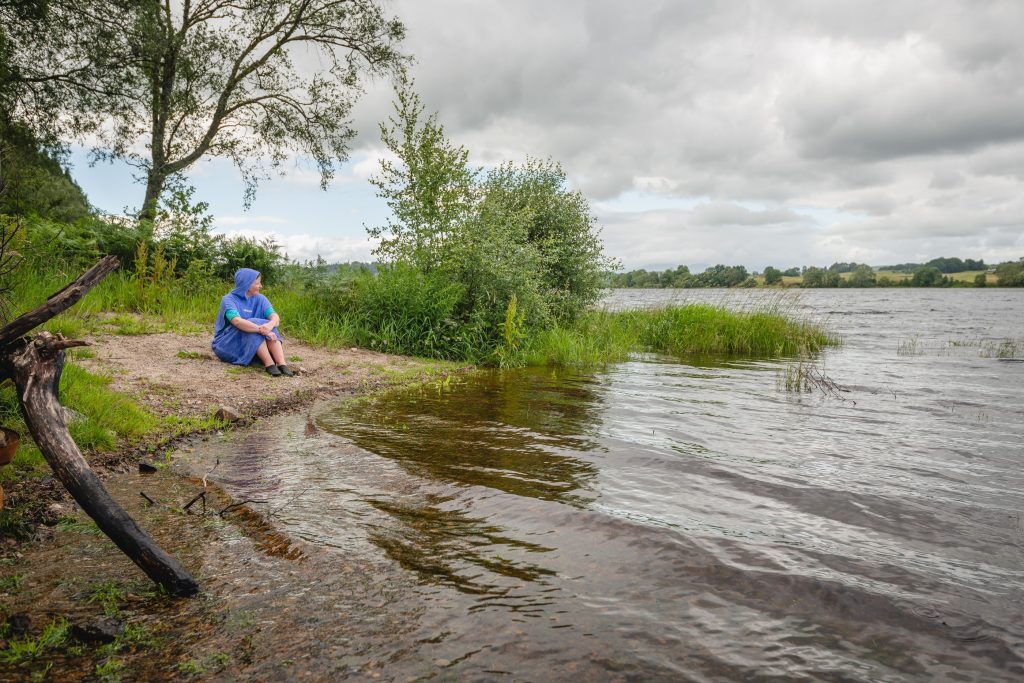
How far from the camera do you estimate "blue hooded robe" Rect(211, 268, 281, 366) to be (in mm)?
10086

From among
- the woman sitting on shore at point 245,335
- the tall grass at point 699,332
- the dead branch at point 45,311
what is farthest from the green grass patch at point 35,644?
the tall grass at point 699,332

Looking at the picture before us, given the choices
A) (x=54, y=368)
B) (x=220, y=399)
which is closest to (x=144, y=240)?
(x=220, y=399)

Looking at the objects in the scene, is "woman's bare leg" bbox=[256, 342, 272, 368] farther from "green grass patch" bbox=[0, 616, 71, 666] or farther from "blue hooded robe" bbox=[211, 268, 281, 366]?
"green grass patch" bbox=[0, 616, 71, 666]

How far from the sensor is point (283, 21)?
72.8 ft

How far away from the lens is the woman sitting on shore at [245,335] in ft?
32.7

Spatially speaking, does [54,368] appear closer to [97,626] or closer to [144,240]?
[97,626]

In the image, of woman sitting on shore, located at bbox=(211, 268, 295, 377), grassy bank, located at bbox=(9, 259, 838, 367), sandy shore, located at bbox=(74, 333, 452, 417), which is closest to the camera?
sandy shore, located at bbox=(74, 333, 452, 417)

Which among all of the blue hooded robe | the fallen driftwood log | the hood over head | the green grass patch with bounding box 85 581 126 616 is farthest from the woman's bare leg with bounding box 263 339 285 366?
the green grass patch with bounding box 85 581 126 616

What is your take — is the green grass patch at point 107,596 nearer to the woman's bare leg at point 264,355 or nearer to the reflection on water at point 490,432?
the reflection on water at point 490,432

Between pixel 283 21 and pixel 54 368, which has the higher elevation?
pixel 283 21

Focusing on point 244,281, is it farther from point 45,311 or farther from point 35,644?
point 35,644

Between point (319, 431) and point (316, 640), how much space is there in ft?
14.1

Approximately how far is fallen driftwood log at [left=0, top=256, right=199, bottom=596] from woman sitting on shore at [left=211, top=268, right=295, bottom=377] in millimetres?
6502

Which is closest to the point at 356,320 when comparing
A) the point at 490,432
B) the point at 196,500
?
the point at 490,432
